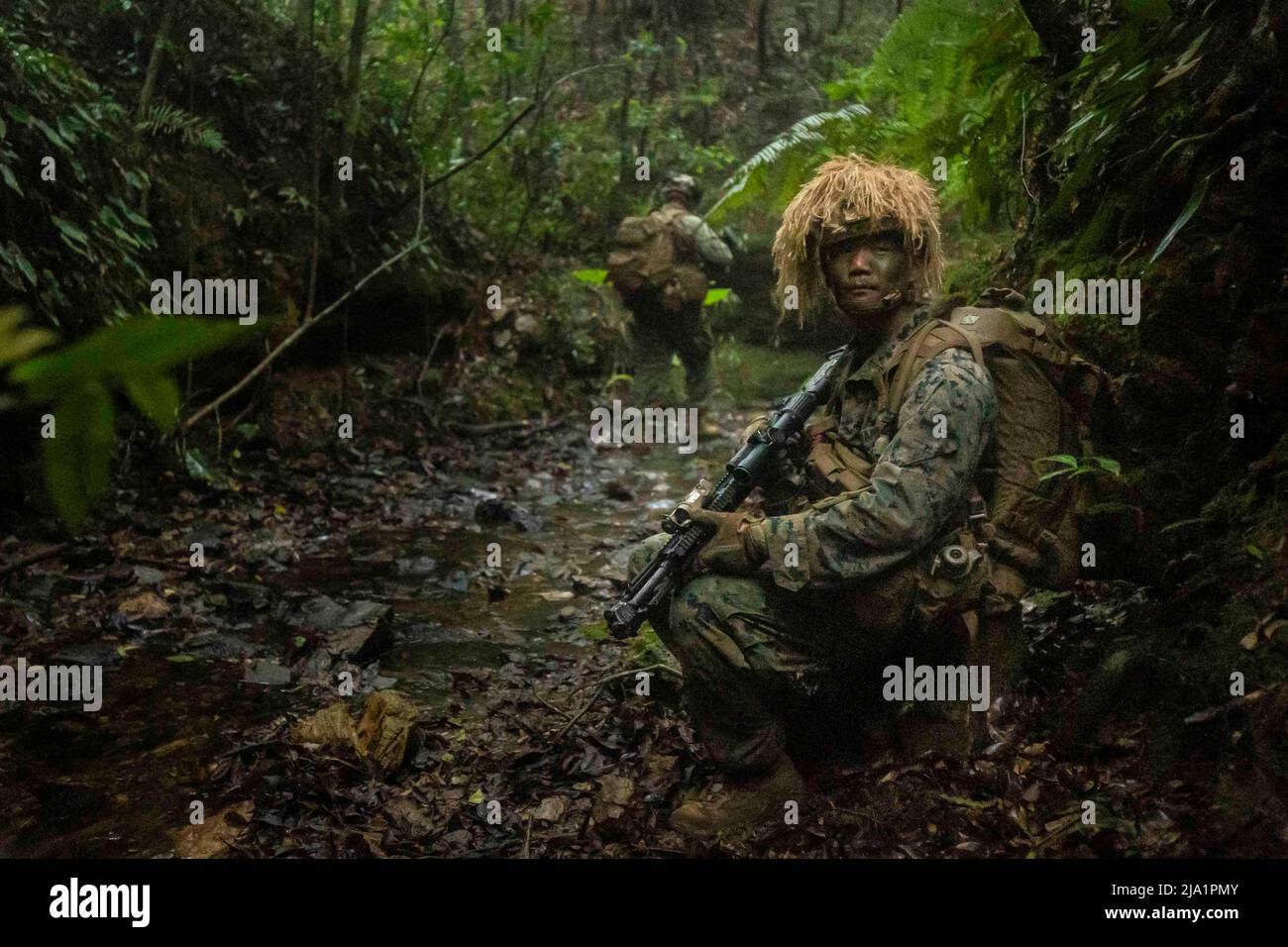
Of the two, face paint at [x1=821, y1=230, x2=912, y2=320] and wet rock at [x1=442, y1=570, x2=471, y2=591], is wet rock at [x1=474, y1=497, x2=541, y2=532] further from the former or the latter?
face paint at [x1=821, y1=230, x2=912, y2=320]

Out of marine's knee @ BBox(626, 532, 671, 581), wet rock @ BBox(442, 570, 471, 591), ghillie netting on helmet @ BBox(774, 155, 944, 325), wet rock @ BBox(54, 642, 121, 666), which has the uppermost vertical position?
ghillie netting on helmet @ BBox(774, 155, 944, 325)

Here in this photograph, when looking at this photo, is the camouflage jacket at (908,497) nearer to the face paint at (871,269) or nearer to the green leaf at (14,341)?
the face paint at (871,269)

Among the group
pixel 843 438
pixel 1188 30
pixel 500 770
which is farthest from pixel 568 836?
pixel 1188 30

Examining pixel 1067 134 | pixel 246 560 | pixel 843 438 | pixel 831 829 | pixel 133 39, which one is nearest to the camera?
pixel 831 829

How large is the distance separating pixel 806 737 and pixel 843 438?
994 mm

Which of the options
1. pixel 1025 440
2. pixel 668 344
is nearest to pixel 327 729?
pixel 1025 440

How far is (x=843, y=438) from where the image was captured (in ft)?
10.7

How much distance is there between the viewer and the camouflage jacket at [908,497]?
282cm

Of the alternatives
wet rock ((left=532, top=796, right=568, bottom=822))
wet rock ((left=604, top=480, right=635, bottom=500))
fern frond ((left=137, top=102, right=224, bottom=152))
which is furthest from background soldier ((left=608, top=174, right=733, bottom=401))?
wet rock ((left=532, top=796, right=568, bottom=822))

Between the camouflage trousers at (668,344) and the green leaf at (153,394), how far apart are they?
37.9 feet

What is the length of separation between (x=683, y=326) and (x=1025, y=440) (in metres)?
9.45

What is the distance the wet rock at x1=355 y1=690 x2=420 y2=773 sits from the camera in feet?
12.4

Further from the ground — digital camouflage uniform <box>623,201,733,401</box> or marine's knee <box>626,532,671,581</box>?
digital camouflage uniform <box>623,201,733,401</box>
